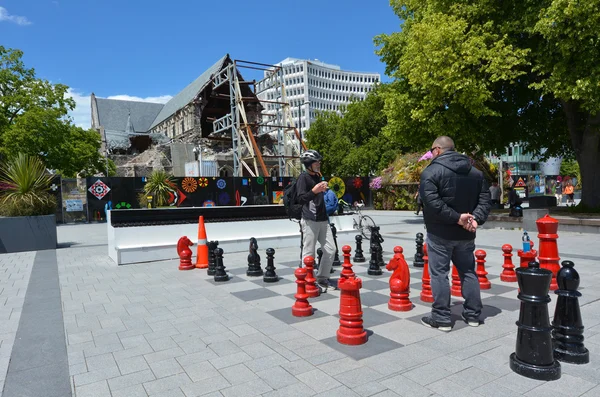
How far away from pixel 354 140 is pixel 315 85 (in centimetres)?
10279

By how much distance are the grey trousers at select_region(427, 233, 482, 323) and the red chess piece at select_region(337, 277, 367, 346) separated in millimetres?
945

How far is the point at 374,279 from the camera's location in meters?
7.05

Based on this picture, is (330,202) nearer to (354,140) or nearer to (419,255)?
(419,255)

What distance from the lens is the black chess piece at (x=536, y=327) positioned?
10.3 feet

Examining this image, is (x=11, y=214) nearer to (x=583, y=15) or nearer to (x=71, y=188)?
(x=71, y=188)

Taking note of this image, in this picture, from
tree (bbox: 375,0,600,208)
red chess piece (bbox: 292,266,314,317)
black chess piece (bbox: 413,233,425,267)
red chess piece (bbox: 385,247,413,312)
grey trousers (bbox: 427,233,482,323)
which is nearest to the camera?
grey trousers (bbox: 427,233,482,323)

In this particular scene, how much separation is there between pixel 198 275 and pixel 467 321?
515cm

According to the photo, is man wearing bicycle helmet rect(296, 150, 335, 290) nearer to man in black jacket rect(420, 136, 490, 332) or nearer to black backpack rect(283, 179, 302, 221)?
black backpack rect(283, 179, 302, 221)

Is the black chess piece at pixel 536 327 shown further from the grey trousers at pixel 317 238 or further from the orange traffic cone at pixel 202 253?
the orange traffic cone at pixel 202 253

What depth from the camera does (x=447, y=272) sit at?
A: 437 cm

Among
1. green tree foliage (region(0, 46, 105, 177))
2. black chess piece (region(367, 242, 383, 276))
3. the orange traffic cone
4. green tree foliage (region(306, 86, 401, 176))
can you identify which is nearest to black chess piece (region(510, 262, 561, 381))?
black chess piece (region(367, 242, 383, 276))

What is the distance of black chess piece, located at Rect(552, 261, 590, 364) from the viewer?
3469 millimetres

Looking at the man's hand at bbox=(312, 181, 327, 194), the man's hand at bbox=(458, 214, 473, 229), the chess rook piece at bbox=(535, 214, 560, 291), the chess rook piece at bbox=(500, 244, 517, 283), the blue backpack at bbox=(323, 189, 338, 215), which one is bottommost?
the chess rook piece at bbox=(500, 244, 517, 283)

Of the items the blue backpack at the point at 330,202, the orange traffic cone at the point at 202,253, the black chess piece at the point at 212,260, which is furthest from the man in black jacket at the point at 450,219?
the orange traffic cone at the point at 202,253
